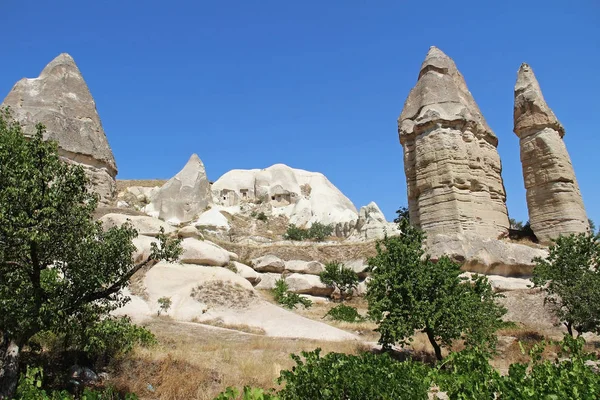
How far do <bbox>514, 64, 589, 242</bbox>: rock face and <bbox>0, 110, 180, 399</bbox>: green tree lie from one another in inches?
A: 810

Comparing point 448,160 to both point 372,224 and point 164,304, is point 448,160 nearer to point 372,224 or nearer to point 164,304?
point 164,304

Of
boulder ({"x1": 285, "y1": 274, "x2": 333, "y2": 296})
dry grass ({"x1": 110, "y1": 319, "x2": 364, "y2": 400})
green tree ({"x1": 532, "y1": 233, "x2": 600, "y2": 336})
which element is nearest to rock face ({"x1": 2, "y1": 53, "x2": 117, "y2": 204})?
boulder ({"x1": 285, "y1": 274, "x2": 333, "y2": 296})

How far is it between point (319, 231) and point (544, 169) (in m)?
27.3

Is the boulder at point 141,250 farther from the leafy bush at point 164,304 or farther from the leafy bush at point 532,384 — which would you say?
the leafy bush at point 532,384

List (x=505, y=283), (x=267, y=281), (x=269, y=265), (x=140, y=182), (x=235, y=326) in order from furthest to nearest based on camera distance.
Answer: (x=140, y=182) < (x=269, y=265) < (x=267, y=281) < (x=505, y=283) < (x=235, y=326)

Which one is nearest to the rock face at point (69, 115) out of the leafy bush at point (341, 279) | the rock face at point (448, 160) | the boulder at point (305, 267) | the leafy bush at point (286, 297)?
the leafy bush at point (286, 297)

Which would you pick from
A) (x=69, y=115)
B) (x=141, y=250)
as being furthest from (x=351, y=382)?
(x=69, y=115)

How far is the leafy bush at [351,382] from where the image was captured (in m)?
5.17

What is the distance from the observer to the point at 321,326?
14.9m

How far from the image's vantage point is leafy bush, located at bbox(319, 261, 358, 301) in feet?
81.0

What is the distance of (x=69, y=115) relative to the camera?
2219cm

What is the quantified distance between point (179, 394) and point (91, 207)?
133 inches

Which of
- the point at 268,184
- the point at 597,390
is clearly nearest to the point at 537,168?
the point at 597,390

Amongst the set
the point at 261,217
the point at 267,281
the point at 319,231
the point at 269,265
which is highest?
the point at 261,217
